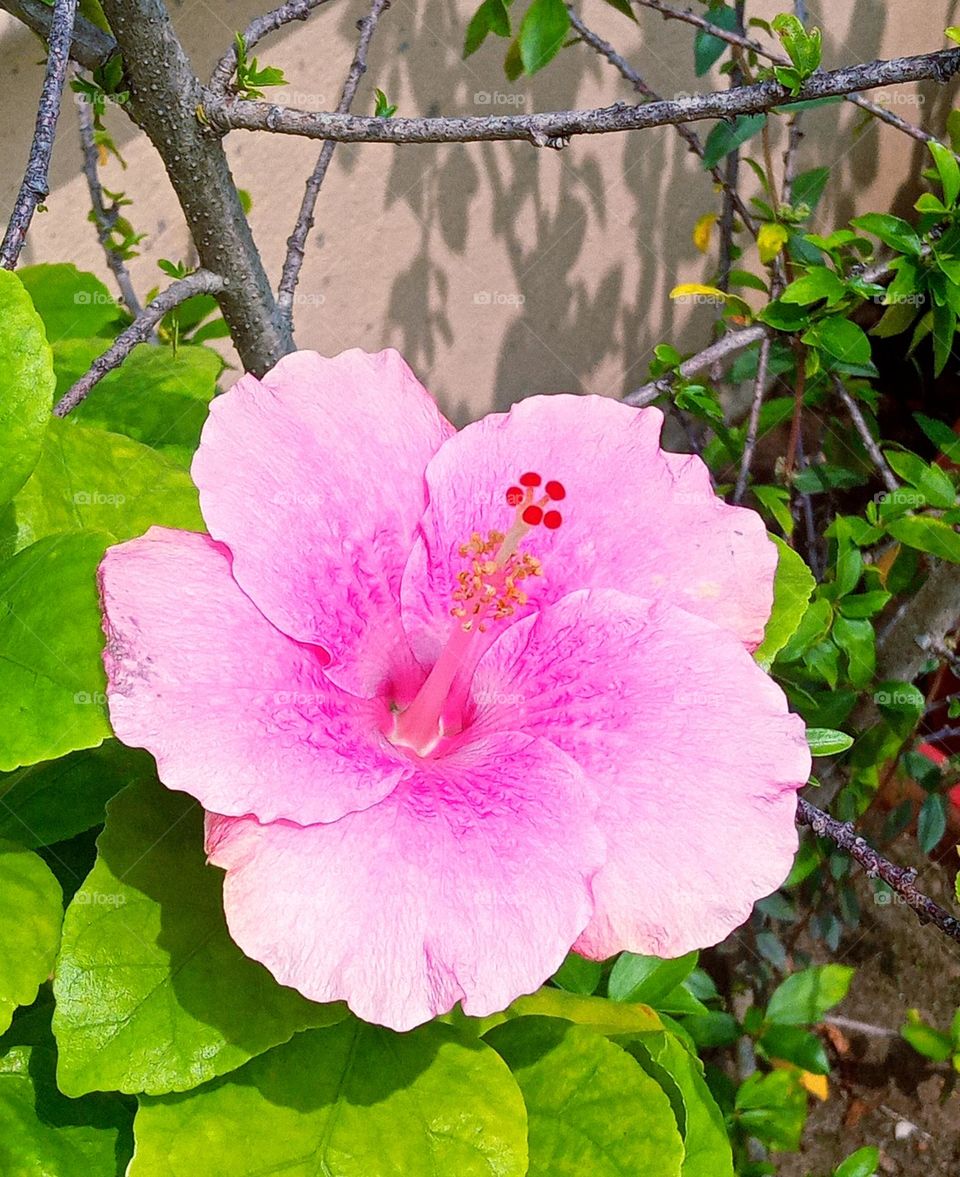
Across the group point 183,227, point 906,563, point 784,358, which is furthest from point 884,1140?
point 183,227

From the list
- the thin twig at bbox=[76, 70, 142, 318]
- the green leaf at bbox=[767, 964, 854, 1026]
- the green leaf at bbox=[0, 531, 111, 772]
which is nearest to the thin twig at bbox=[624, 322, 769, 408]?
the green leaf at bbox=[0, 531, 111, 772]

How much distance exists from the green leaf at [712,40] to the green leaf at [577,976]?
1.31m

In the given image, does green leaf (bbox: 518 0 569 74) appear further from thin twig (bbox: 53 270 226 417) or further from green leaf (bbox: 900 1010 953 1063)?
green leaf (bbox: 900 1010 953 1063)

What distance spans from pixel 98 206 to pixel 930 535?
1212 mm

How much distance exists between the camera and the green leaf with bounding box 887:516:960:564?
139 cm

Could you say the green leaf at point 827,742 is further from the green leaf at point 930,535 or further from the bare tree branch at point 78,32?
the bare tree branch at point 78,32

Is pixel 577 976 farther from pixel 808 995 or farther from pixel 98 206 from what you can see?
pixel 98 206

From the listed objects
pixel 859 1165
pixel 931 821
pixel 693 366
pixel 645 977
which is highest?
pixel 693 366

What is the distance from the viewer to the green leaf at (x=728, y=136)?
4.93 feet

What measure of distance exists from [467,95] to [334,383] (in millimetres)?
1683

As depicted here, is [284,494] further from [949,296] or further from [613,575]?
[949,296]

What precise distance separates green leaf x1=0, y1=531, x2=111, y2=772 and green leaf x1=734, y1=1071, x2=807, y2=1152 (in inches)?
50.6

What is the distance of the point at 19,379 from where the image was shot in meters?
0.65

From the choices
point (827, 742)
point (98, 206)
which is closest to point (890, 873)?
point (827, 742)
